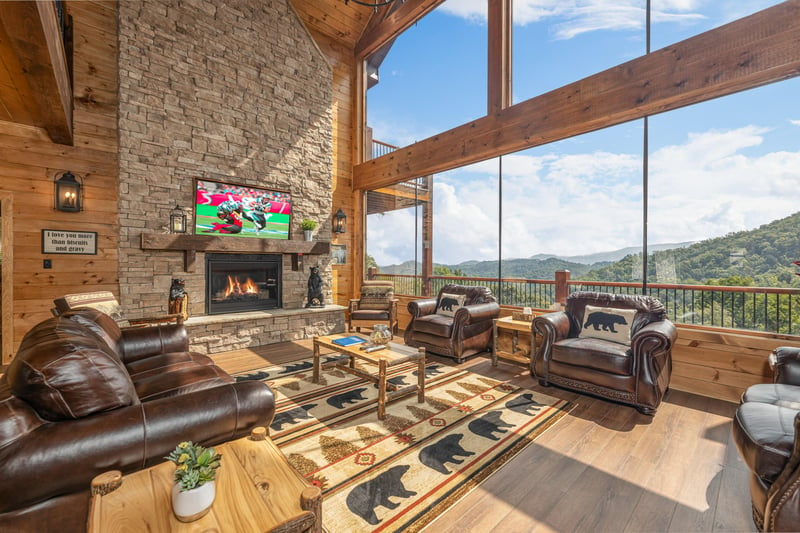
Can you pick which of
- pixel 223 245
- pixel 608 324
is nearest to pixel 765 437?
pixel 608 324

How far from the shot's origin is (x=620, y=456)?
2102 mm

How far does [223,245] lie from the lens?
467 centimetres

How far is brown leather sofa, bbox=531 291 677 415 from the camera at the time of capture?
2.64 m

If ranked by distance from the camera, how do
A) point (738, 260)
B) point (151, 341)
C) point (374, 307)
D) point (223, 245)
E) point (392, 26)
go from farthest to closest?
point (392, 26) < point (374, 307) < point (223, 245) < point (738, 260) < point (151, 341)

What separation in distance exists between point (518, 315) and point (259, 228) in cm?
385

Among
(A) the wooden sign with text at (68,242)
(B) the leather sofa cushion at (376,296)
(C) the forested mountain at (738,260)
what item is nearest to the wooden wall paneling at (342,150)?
(B) the leather sofa cushion at (376,296)

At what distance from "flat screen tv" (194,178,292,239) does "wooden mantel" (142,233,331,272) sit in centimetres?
21

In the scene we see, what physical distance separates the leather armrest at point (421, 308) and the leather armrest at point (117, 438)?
117 inches

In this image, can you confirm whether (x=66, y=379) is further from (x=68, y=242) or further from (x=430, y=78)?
(x=430, y=78)

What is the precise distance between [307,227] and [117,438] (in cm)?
452

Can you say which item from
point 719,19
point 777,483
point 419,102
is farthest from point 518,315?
point 419,102

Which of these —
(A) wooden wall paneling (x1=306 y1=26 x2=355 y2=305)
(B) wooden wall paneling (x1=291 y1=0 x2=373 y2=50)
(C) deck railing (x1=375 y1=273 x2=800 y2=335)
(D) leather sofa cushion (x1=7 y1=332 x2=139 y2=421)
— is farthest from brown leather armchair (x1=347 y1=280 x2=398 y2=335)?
(B) wooden wall paneling (x1=291 y1=0 x2=373 y2=50)

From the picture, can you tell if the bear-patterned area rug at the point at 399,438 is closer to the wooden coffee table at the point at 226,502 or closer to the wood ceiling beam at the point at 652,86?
the wooden coffee table at the point at 226,502

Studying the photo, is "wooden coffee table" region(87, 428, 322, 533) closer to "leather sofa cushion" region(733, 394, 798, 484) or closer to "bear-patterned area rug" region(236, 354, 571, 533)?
"bear-patterned area rug" region(236, 354, 571, 533)
